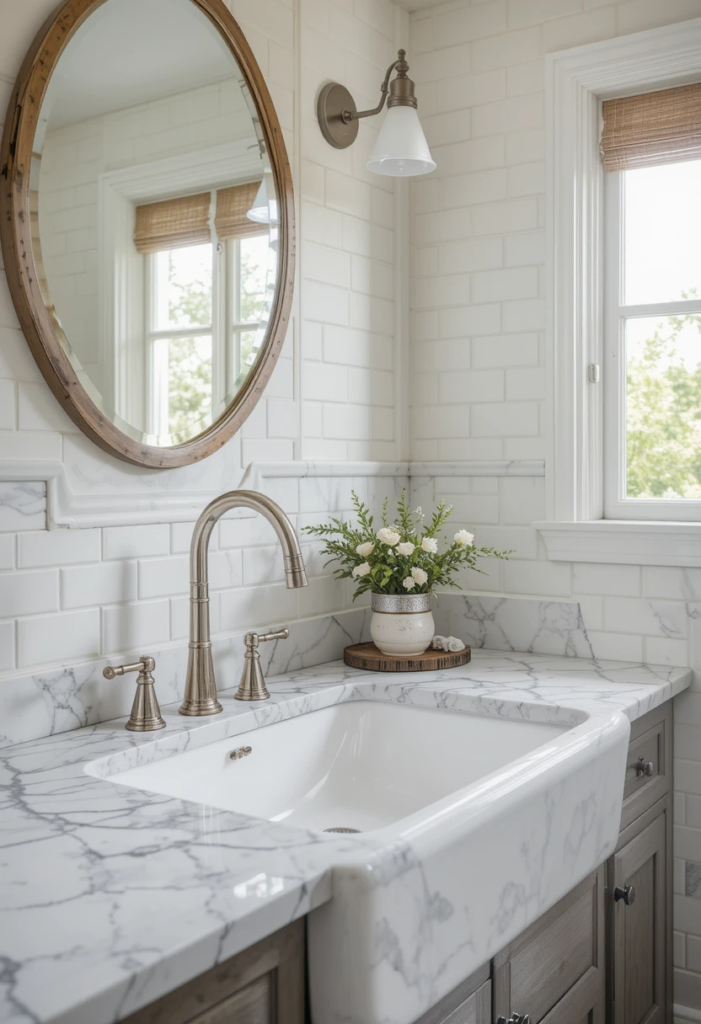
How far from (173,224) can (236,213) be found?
0.73ft

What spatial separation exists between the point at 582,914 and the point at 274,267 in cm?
143

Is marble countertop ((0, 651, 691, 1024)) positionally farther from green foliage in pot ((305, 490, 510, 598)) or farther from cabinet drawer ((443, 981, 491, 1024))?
green foliage in pot ((305, 490, 510, 598))

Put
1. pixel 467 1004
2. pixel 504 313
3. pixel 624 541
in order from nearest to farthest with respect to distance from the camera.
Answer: pixel 467 1004 < pixel 624 541 < pixel 504 313

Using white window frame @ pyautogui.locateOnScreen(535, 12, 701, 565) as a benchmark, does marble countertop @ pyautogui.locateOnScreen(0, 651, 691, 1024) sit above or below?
below

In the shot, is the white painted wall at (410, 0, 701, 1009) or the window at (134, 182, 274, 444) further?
the white painted wall at (410, 0, 701, 1009)

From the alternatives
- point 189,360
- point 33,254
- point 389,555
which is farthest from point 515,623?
point 33,254

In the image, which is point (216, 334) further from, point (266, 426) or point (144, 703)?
point (144, 703)

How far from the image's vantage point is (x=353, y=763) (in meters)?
1.90

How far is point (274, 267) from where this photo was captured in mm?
2100

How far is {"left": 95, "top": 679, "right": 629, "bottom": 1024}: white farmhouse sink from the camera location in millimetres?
1046

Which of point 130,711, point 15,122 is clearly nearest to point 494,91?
point 15,122

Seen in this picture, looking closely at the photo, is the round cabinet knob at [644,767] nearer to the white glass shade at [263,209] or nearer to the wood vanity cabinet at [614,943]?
the wood vanity cabinet at [614,943]

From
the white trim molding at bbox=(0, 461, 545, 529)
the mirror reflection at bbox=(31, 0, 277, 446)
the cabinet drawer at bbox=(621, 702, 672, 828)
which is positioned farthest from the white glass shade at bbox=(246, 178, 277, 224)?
the cabinet drawer at bbox=(621, 702, 672, 828)

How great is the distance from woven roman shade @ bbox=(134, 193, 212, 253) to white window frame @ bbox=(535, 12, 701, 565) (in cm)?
92
